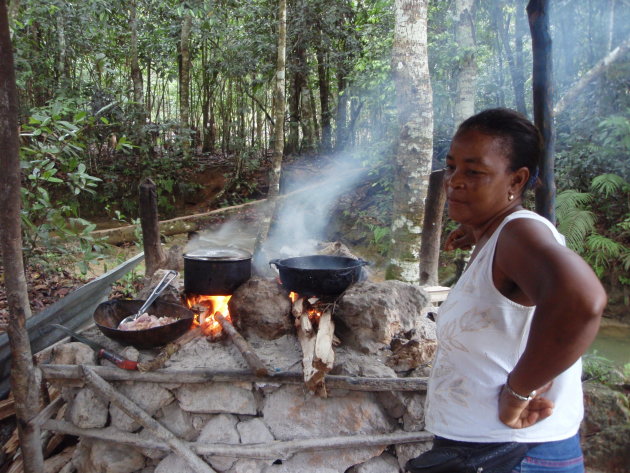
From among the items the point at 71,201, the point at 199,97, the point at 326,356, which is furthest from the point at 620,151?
the point at 199,97

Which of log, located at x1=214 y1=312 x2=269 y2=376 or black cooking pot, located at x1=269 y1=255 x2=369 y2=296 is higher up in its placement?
black cooking pot, located at x1=269 y1=255 x2=369 y2=296

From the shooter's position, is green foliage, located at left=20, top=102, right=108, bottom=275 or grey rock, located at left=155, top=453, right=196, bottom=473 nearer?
grey rock, located at left=155, top=453, right=196, bottom=473

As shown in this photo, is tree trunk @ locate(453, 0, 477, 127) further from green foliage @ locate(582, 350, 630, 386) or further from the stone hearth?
the stone hearth

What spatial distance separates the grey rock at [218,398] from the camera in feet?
9.89

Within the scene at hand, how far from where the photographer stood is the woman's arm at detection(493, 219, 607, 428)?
3.26 ft

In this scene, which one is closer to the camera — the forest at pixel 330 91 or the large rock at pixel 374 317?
the large rock at pixel 374 317

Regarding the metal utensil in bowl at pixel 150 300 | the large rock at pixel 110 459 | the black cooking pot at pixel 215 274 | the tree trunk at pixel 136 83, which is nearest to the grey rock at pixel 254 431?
the large rock at pixel 110 459

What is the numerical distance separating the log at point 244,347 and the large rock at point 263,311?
4.7 inches

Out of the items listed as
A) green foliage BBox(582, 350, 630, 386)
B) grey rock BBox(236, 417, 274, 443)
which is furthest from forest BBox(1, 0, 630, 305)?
grey rock BBox(236, 417, 274, 443)

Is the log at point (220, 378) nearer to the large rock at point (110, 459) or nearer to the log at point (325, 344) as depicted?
the log at point (325, 344)

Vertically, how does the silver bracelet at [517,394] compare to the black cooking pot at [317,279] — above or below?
above

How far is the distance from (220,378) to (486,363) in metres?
2.10

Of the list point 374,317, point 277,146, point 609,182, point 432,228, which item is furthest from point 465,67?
point 374,317

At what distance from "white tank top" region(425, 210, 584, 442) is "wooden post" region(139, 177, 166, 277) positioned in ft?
12.6
